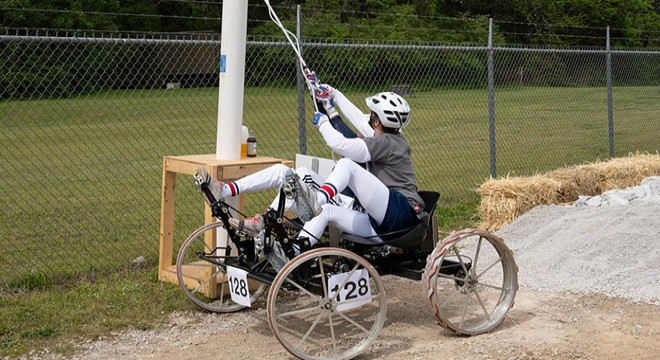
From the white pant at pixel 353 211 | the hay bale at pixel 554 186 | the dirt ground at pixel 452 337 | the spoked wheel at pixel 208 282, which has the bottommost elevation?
the dirt ground at pixel 452 337

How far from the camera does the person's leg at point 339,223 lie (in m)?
5.65

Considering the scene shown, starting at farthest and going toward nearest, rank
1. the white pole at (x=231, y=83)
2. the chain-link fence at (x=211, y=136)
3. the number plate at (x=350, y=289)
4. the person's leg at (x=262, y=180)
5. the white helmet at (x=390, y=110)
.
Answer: the chain-link fence at (x=211, y=136) → the white pole at (x=231, y=83) → the white helmet at (x=390, y=110) → the person's leg at (x=262, y=180) → the number plate at (x=350, y=289)

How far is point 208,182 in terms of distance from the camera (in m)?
5.78

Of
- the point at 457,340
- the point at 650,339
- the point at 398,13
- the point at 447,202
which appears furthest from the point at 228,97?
the point at 398,13

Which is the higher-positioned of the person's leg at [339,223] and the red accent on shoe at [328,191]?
the red accent on shoe at [328,191]

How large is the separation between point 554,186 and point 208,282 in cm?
498

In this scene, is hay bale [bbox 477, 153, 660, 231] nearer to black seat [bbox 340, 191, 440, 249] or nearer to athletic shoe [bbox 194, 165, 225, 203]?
black seat [bbox 340, 191, 440, 249]

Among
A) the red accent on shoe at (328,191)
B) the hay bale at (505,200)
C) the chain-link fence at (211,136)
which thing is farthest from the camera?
the hay bale at (505,200)

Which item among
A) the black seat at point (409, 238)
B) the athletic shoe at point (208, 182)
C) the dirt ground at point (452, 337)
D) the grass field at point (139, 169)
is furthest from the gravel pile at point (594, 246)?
the athletic shoe at point (208, 182)

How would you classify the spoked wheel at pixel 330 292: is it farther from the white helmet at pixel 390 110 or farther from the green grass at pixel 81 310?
the green grass at pixel 81 310

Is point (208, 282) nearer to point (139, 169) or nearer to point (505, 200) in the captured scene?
point (505, 200)

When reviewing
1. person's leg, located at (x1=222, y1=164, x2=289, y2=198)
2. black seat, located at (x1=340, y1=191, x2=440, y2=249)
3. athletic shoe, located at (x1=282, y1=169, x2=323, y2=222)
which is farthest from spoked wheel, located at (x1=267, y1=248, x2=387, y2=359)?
person's leg, located at (x1=222, y1=164, x2=289, y2=198)

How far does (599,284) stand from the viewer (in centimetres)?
721

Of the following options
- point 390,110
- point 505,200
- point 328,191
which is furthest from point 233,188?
point 505,200
